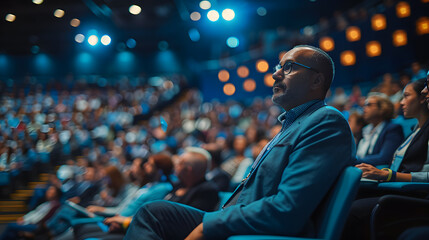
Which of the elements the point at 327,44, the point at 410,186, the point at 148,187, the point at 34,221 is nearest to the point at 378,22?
the point at 327,44

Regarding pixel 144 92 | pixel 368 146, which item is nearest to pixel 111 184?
pixel 368 146

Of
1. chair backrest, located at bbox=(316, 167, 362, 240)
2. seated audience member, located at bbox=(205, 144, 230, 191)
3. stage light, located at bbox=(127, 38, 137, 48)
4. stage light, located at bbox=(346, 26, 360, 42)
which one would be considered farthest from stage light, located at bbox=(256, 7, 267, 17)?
chair backrest, located at bbox=(316, 167, 362, 240)

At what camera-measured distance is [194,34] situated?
1645cm

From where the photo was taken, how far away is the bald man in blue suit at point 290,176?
1182 mm

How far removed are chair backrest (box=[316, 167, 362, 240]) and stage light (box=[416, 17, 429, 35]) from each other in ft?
29.0

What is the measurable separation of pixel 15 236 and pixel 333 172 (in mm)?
3830

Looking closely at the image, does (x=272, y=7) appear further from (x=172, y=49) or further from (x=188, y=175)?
(x=188, y=175)

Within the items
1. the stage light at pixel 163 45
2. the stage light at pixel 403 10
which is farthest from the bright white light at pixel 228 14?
the stage light at pixel 163 45

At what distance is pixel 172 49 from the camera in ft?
63.4

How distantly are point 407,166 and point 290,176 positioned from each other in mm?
1025

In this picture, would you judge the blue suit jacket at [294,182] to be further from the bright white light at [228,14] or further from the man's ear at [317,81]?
the bright white light at [228,14]

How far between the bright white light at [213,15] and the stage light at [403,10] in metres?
4.72

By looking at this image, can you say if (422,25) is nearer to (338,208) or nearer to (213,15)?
(213,15)

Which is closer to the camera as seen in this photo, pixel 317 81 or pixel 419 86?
pixel 317 81
